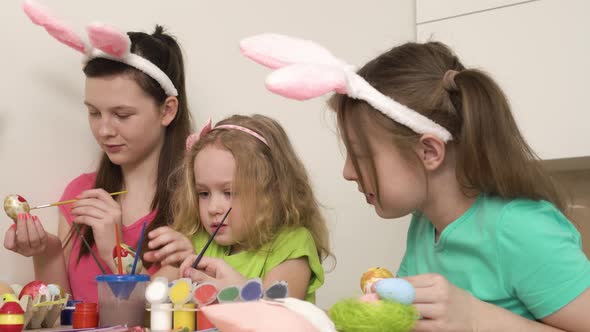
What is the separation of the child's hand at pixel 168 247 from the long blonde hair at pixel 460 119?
0.38 m

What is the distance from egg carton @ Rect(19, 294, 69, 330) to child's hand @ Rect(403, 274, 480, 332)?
20.3 inches

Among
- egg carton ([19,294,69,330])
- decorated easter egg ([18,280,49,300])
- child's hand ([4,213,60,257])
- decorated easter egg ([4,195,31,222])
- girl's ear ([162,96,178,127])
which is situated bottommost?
egg carton ([19,294,69,330])

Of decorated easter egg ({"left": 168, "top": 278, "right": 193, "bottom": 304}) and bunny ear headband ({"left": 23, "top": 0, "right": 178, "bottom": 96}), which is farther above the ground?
bunny ear headband ({"left": 23, "top": 0, "right": 178, "bottom": 96})

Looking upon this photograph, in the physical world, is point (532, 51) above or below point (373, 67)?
above

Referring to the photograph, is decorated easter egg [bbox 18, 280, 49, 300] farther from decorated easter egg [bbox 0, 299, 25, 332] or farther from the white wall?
the white wall

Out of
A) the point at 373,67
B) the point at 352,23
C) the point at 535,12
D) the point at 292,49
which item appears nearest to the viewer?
the point at 292,49

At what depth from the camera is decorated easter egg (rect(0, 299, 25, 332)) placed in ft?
2.61

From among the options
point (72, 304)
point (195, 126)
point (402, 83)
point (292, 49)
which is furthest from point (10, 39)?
point (402, 83)

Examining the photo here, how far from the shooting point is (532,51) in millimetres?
1584

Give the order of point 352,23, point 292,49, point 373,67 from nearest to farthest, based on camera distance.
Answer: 1. point 292,49
2. point 373,67
3. point 352,23

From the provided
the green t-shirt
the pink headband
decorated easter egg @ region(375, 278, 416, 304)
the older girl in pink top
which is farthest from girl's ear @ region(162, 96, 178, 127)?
decorated easter egg @ region(375, 278, 416, 304)

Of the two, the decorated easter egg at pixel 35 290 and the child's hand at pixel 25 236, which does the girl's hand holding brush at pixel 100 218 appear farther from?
the decorated easter egg at pixel 35 290

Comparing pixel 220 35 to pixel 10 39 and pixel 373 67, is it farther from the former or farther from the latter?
pixel 373 67

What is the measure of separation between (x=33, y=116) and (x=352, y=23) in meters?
0.88
